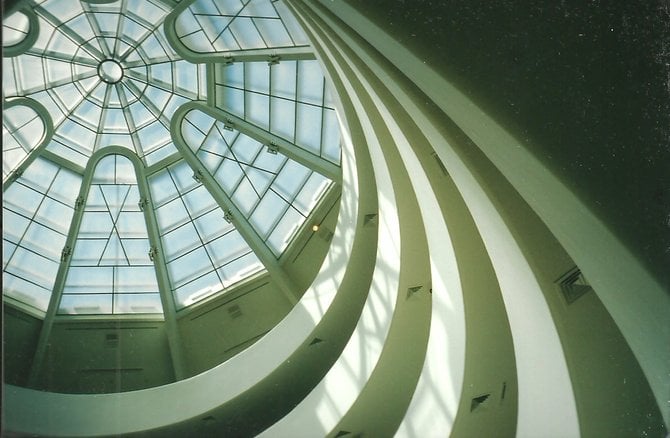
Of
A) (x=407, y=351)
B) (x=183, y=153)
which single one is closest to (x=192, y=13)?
(x=183, y=153)

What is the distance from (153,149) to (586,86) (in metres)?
14.8

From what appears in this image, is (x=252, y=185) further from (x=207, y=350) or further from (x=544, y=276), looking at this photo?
(x=544, y=276)

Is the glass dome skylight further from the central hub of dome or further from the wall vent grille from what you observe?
the wall vent grille

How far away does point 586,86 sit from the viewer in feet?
21.0

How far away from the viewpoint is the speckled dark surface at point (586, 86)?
19.5ft

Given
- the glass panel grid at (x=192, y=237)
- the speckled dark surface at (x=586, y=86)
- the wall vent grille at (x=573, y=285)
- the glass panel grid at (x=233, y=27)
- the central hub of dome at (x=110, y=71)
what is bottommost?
the wall vent grille at (x=573, y=285)

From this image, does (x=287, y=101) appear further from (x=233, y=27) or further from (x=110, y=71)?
(x=110, y=71)

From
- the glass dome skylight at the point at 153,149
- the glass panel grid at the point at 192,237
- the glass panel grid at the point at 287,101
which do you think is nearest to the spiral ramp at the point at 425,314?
the glass panel grid at the point at 287,101

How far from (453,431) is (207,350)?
10.2m

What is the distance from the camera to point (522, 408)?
33.1 ft

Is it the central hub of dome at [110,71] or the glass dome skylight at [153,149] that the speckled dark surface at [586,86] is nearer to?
the glass dome skylight at [153,149]

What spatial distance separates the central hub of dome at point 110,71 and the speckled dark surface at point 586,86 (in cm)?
1222

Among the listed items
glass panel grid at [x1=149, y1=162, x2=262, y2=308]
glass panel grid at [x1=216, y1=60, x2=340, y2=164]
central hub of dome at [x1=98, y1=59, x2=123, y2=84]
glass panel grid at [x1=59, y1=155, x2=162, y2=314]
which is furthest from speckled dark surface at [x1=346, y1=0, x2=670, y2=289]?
glass panel grid at [x1=59, y1=155, x2=162, y2=314]

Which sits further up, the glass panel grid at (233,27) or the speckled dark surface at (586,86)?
the glass panel grid at (233,27)
